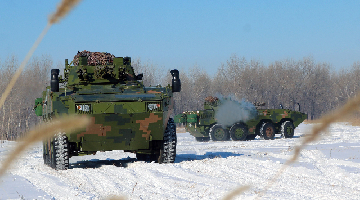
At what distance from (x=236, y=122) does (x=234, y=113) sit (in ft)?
1.32

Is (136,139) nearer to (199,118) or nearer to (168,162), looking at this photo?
(168,162)

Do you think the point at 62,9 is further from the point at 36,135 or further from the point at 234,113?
the point at 234,113

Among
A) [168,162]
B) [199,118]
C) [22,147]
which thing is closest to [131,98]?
[168,162]

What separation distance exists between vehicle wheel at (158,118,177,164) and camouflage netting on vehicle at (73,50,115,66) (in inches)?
101

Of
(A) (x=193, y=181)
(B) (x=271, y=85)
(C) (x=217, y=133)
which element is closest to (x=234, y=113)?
(C) (x=217, y=133)

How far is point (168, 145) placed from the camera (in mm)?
9680

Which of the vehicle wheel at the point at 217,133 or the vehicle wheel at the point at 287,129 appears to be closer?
the vehicle wheel at the point at 217,133

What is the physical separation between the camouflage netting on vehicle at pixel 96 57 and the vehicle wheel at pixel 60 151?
2685 mm

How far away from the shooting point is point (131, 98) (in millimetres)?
8680

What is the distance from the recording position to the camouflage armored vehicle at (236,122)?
68.4ft

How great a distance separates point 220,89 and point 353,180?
67.4 m

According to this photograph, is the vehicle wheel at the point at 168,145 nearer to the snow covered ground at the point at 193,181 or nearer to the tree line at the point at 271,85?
the snow covered ground at the point at 193,181


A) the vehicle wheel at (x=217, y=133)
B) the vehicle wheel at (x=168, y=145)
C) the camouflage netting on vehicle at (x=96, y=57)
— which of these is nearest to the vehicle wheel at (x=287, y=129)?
the vehicle wheel at (x=217, y=133)

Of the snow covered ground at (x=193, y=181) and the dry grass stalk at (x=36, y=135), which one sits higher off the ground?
the dry grass stalk at (x=36, y=135)
